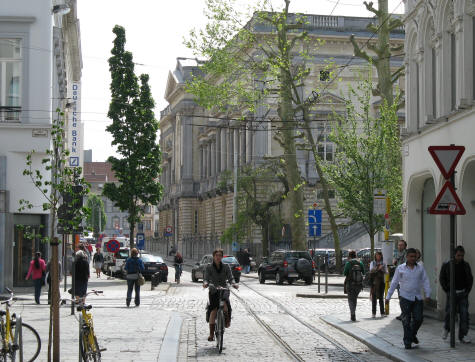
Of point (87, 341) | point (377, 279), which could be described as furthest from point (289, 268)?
point (87, 341)

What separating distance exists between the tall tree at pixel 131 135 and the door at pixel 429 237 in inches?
997

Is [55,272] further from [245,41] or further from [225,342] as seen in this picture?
[245,41]

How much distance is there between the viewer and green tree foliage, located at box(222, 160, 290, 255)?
60.2m

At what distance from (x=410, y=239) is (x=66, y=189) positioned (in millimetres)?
11972

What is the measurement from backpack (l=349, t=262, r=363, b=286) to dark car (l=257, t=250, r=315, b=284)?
65.9 feet

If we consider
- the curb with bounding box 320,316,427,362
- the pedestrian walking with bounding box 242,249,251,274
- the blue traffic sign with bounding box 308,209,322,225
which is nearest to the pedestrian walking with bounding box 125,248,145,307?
the curb with bounding box 320,316,427,362

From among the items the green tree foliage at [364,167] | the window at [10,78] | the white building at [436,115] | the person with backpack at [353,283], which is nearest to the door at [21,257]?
the window at [10,78]

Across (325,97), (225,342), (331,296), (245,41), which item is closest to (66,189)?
(225,342)

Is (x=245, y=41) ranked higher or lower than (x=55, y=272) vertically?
higher

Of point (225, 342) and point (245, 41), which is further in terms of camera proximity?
point (245, 41)

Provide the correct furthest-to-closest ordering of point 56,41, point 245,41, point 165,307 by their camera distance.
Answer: point 245,41 → point 56,41 → point 165,307

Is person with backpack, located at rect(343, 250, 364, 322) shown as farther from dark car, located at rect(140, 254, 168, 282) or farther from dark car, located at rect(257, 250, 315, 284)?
dark car, located at rect(140, 254, 168, 282)

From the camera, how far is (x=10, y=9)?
108 feet

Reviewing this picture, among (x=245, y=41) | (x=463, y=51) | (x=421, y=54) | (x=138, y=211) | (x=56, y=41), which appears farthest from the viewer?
(x=138, y=211)
